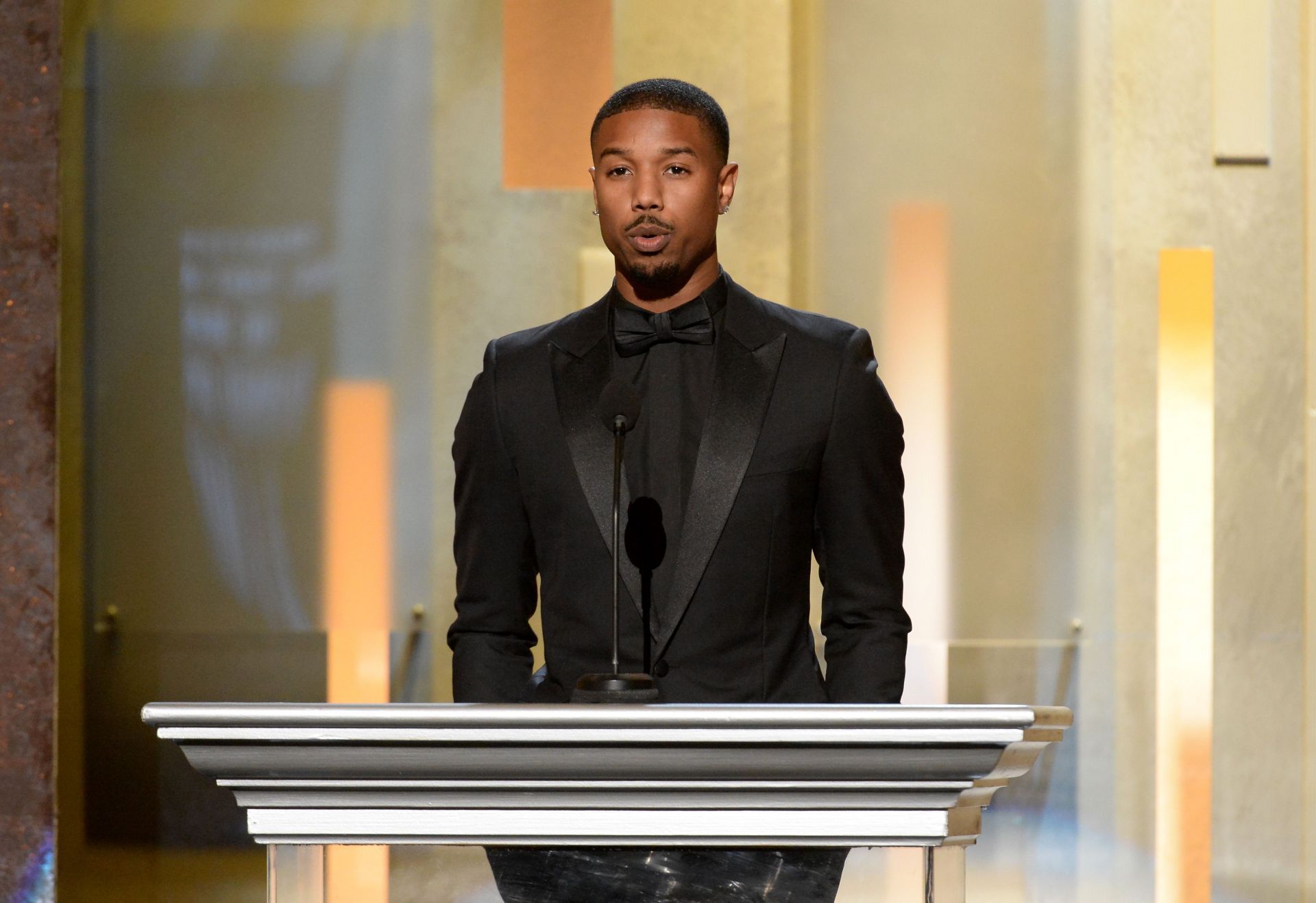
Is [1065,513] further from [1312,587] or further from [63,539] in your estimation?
[63,539]

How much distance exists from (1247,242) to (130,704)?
288 centimetres

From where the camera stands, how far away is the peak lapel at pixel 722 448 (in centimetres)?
169

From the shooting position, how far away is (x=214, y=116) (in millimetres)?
3766

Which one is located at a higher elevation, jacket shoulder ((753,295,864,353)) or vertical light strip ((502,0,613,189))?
vertical light strip ((502,0,613,189))

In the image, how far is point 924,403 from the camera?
149 inches

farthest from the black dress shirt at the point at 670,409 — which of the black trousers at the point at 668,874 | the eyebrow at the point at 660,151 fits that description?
the black trousers at the point at 668,874

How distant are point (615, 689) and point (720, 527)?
45cm

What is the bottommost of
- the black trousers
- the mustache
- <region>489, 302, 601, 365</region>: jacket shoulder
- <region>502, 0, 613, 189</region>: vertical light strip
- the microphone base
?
the black trousers

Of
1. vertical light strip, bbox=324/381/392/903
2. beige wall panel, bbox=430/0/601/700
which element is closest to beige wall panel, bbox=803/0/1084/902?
beige wall panel, bbox=430/0/601/700

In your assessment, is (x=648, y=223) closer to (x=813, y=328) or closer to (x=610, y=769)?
(x=813, y=328)

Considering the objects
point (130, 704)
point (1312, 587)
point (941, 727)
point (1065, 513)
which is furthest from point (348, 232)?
point (941, 727)

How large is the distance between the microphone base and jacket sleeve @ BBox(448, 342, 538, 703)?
0.52 m

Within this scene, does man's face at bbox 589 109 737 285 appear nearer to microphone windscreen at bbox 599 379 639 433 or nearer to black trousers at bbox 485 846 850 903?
microphone windscreen at bbox 599 379 639 433

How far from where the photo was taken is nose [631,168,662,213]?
1.71 metres
